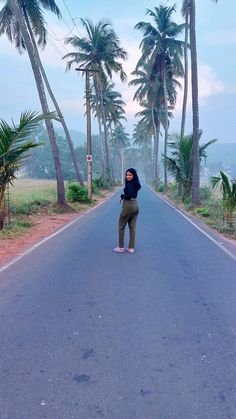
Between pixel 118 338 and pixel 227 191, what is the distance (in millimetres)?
9156

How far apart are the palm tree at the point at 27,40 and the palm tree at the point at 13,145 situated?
435 centimetres

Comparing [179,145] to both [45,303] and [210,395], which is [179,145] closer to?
[45,303]

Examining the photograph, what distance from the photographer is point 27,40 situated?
1606cm

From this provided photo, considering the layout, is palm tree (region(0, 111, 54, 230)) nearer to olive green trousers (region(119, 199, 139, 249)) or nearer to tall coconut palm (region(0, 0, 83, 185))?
olive green trousers (region(119, 199, 139, 249))

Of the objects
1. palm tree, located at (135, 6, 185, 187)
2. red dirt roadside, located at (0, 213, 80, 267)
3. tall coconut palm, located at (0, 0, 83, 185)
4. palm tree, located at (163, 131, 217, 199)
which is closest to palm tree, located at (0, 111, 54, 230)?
red dirt roadside, located at (0, 213, 80, 267)

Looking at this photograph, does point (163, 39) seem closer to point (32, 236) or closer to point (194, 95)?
point (194, 95)

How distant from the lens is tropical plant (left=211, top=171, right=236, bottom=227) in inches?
481

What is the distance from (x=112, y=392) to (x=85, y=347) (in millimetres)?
825

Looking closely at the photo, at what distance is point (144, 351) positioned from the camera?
→ 376cm

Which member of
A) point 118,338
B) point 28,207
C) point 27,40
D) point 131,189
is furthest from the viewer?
point 27,40

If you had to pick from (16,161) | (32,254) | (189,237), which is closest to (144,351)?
(32,254)

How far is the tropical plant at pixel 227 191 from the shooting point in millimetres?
12211

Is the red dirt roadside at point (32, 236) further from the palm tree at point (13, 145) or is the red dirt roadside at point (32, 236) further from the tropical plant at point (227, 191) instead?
the tropical plant at point (227, 191)

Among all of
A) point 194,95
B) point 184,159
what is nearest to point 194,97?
point 194,95
